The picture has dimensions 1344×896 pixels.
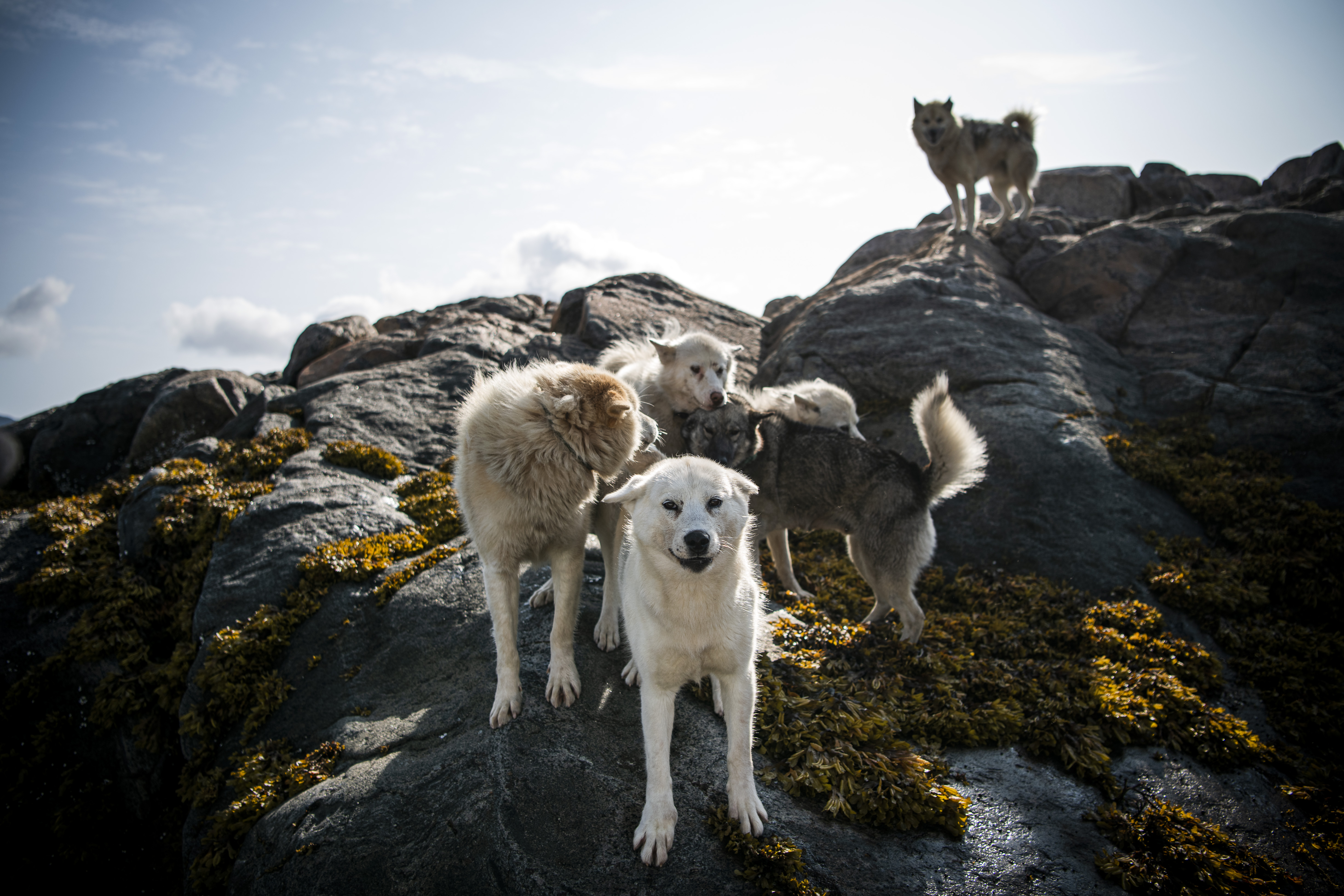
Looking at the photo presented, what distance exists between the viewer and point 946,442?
6207mm

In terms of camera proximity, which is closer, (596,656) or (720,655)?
(720,655)

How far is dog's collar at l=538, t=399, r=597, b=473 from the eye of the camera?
468cm

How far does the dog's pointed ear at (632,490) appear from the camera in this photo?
3801 mm

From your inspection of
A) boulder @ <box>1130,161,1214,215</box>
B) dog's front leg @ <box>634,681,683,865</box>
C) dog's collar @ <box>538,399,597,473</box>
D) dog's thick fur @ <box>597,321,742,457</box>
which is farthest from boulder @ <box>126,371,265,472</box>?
boulder @ <box>1130,161,1214,215</box>

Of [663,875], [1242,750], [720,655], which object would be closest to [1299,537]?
[1242,750]

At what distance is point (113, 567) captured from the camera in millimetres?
7625

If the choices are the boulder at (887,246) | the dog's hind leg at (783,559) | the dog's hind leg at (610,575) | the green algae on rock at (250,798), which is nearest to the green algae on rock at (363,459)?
the green algae on rock at (250,798)

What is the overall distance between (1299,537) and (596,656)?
8.44m

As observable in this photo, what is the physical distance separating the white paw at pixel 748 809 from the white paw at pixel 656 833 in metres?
0.36

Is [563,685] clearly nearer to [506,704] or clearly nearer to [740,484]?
[506,704]

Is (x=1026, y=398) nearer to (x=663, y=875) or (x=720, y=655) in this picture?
(x=720, y=655)

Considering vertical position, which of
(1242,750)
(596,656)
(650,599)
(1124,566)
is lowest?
(1242,750)

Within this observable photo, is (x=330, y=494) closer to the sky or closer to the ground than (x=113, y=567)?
closer to the sky

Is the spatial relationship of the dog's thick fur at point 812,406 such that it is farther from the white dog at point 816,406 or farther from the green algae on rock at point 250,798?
the green algae on rock at point 250,798
